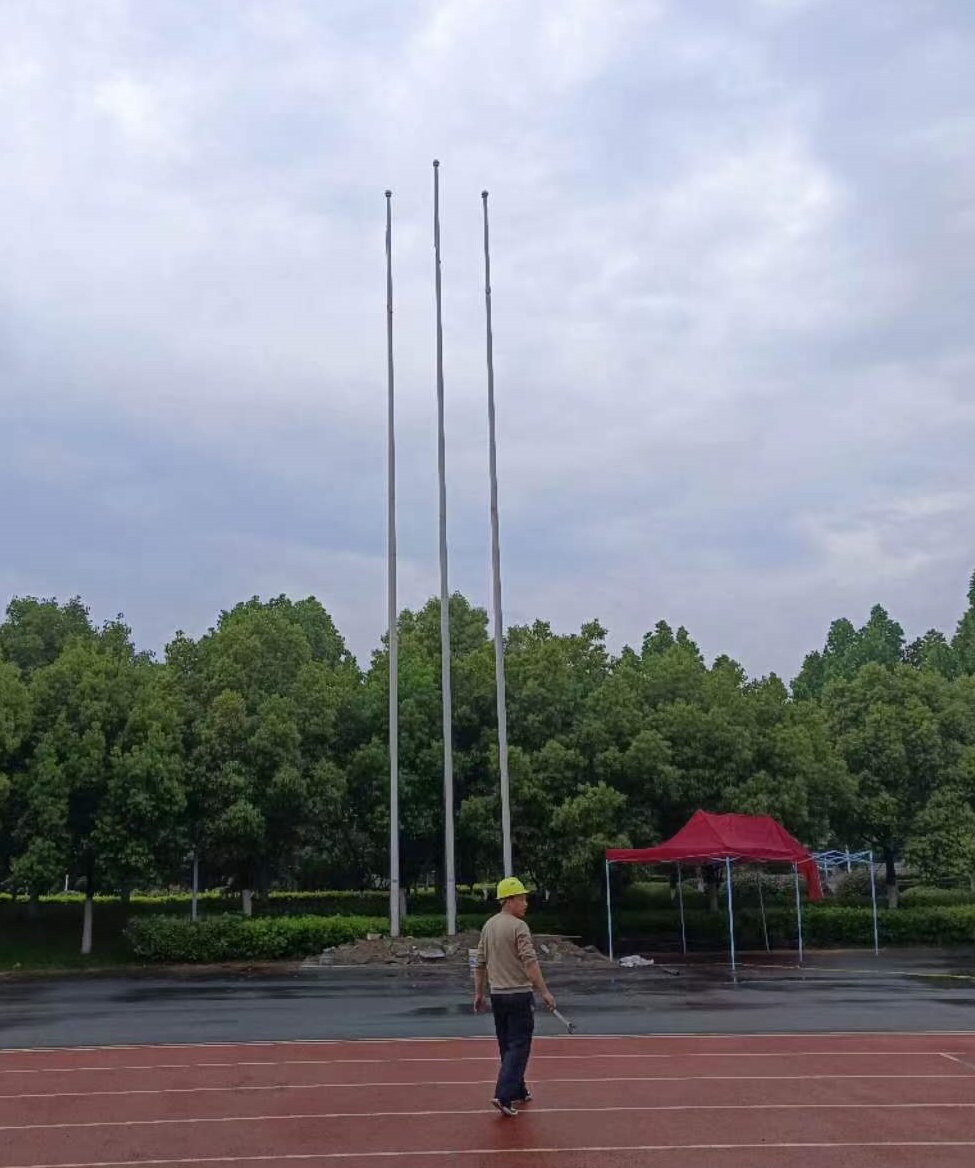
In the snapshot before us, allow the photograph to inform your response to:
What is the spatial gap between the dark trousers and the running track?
0.28 metres

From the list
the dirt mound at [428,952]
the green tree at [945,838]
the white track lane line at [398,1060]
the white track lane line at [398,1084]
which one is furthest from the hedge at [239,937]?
the white track lane line at [398,1084]

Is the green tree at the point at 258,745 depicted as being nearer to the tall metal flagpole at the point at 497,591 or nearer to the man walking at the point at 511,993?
the tall metal flagpole at the point at 497,591

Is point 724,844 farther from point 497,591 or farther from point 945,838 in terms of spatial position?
point 945,838

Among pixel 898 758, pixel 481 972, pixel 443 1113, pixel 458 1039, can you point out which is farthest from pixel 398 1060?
pixel 898 758

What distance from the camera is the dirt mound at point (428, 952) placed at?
85.8 ft

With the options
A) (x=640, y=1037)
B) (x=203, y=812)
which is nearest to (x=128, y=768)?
(x=203, y=812)

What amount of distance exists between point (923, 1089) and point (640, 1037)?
383 cm

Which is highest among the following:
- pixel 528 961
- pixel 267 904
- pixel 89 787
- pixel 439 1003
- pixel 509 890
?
pixel 89 787

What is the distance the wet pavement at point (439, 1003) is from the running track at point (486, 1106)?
4.32 ft

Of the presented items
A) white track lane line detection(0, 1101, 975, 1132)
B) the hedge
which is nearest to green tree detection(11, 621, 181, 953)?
the hedge

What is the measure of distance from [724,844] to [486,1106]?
16135mm

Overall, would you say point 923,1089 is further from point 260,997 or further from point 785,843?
point 785,843

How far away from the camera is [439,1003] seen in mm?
17891

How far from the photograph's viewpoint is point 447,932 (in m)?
28.2
